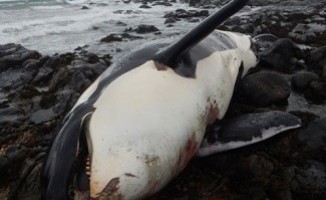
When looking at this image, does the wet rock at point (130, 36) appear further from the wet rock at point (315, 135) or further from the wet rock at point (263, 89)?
the wet rock at point (315, 135)

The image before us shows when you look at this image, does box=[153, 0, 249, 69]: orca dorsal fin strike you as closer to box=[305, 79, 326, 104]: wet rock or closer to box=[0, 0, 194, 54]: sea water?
box=[305, 79, 326, 104]: wet rock

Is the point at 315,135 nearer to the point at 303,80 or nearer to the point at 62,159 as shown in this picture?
the point at 303,80

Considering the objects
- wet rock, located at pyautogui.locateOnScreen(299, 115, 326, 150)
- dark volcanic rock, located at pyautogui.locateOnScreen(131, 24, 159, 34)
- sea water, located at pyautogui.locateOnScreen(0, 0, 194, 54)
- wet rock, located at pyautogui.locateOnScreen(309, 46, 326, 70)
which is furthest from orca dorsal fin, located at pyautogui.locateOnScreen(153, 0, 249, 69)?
dark volcanic rock, located at pyautogui.locateOnScreen(131, 24, 159, 34)

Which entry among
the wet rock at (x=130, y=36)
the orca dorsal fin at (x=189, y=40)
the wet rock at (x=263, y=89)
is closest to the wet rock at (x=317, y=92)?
the wet rock at (x=263, y=89)

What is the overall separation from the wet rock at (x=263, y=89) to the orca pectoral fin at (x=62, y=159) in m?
3.08

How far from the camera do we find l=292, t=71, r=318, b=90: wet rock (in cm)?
735

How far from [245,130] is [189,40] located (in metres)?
1.21

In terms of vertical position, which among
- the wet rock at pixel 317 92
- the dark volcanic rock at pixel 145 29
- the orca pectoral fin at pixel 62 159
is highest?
the orca pectoral fin at pixel 62 159

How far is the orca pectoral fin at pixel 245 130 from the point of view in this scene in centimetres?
487

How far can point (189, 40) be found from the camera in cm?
505

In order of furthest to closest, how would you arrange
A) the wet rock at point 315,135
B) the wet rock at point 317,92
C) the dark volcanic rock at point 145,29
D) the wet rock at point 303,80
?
the dark volcanic rock at point 145,29
the wet rock at point 303,80
the wet rock at point 317,92
the wet rock at point 315,135

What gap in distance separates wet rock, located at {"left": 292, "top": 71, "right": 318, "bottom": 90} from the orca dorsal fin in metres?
2.54

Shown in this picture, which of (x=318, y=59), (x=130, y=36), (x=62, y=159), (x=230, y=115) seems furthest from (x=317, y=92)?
Answer: (x=130, y=36)

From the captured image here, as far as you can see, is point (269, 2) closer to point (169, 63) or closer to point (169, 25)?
point (169, 25)
